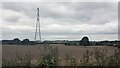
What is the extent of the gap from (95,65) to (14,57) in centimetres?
375

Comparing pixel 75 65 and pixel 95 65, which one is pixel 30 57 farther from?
pixel 95 65

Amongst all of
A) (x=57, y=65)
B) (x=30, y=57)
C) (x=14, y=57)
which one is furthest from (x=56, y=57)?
(x=14, y=57)

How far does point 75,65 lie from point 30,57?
2.20 m

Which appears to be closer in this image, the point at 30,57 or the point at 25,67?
the point at 25,67

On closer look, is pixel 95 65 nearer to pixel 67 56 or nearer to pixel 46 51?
pixel 67 56

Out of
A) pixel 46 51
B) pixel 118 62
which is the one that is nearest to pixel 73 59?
pixel 46 51

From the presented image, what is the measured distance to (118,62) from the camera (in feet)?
35.8

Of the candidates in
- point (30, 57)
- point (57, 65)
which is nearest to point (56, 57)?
point (57, 65)

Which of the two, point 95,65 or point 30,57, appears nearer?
point 95,65

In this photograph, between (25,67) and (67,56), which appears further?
(67,56)

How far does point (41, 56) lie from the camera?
11.2 meters

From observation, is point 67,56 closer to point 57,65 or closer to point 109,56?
point 57,65

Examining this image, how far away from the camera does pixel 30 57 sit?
1162 cm

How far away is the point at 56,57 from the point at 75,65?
0.92 meters
